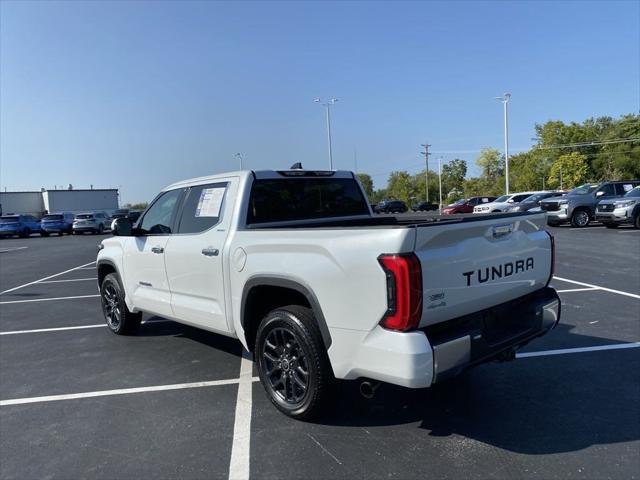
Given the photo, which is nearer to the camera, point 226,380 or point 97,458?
point 97,458

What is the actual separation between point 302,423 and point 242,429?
0.44 metres

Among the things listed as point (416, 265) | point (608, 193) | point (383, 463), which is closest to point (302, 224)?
point (416, 265)

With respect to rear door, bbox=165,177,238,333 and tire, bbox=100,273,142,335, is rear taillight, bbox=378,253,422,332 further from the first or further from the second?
tire, bbox=100,273,142,335

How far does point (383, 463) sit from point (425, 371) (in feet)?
2.37

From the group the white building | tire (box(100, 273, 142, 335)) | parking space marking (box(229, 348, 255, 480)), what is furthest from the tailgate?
the white building

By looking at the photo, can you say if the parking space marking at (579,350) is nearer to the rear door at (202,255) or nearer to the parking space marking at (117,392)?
the parking space marking at (117,392)

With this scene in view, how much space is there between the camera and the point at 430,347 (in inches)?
109

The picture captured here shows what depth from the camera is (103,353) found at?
554 cm

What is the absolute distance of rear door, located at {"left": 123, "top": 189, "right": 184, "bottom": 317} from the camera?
4941 mm

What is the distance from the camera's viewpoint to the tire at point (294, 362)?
330cm

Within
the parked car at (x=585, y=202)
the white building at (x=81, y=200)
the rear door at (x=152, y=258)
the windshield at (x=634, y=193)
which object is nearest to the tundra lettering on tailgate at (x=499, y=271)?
the rear door at (x=152, y=258)

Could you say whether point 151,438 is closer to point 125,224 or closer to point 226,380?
point 226,380

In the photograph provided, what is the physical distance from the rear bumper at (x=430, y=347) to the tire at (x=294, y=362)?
194 mm

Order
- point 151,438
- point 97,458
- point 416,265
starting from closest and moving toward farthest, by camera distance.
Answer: point 416,265 < point 97,458 < point 151,438
